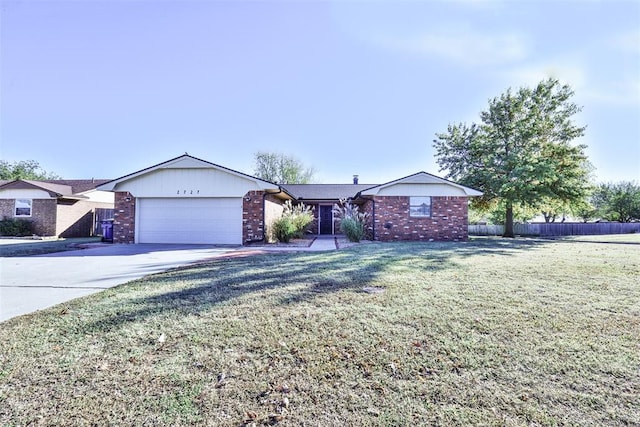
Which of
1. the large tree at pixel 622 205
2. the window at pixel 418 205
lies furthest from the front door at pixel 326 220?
the large tree at pixel 622 205

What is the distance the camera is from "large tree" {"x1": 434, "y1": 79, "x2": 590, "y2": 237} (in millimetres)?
16672

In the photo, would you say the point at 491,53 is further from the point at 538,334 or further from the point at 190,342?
the point at 190,342

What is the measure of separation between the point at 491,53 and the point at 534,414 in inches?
416

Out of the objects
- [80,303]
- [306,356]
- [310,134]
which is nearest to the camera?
[306,356]

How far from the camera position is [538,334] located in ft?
9.71

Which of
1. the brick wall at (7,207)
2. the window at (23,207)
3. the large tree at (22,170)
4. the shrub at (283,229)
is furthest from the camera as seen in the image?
the large tree at (22,170)

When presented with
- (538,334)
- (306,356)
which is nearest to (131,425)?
(306,356)

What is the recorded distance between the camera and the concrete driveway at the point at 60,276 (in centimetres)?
411

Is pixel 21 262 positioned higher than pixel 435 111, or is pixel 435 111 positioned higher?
pixel 435 111

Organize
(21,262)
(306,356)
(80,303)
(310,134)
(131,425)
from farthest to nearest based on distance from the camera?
(310,134)
(21,262)
(80,303)
(306,356)
(131,425)

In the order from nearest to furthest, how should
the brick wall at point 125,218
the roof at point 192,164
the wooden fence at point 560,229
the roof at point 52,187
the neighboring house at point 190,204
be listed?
the roof at point 192,164
the neighboring house at point 190,204
the brick wall at point 125,218
the roof at point 52,187
the wooden fence at point 560,229

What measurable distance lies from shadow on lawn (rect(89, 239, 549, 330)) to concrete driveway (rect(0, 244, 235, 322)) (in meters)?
0.72

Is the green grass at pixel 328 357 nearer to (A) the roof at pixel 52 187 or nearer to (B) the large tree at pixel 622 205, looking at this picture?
(A) the roof at pixel 52 187

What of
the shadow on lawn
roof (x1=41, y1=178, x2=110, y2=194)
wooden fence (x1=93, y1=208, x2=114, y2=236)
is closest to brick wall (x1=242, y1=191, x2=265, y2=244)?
the shadow on lawn
